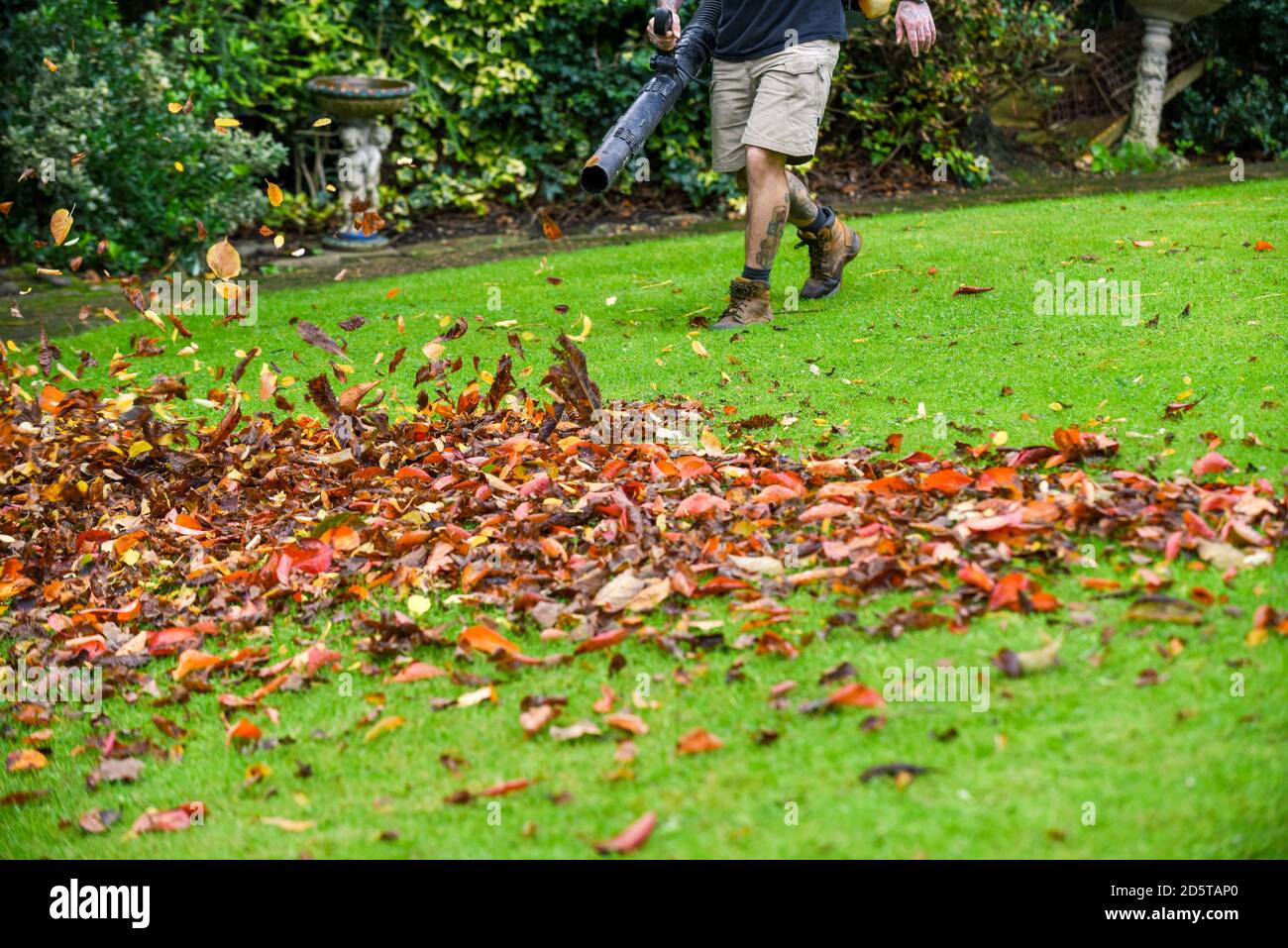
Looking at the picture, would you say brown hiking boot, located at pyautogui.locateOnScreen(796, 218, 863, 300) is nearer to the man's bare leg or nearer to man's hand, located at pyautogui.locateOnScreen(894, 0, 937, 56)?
the man's bare leg

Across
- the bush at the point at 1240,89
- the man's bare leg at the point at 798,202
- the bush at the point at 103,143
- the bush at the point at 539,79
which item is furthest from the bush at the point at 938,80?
the bush at the point at 103,143

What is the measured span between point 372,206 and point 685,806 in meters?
7.51

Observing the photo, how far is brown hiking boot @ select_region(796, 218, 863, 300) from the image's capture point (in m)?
6.35

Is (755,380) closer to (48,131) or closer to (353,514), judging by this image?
(353,514)

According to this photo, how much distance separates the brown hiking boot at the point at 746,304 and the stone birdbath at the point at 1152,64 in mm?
6344

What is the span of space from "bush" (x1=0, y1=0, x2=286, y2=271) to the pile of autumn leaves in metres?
3.39

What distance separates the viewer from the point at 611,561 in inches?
132

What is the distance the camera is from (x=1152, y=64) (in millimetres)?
10883

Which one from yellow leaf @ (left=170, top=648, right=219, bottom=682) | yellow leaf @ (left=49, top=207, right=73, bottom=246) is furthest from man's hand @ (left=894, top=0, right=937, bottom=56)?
yellow leaf @ (left=49, top=207, right=73, bottom=246)

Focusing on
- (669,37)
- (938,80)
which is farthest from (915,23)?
(938,80)

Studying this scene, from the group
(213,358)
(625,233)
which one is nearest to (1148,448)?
(213,358)

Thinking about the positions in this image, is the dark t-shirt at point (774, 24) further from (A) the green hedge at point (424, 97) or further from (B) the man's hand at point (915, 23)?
(A) the green hedge at point (424, 97)

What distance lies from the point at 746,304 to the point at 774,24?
1.21 m

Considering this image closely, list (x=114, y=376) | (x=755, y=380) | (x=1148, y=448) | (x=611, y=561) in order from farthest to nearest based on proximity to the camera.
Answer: (x=114, y=376) < (x=755, y=380) < (x=1148, y=448) < (x=611, y=561)
